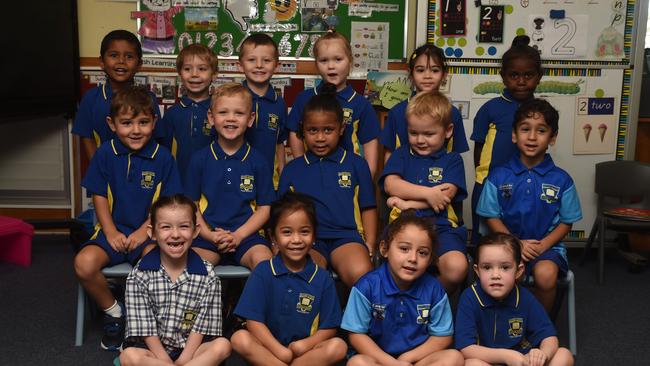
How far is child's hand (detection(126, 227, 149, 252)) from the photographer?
8.42ft

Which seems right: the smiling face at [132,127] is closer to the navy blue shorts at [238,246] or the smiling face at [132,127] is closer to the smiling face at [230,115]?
the smiling face at [230,115]

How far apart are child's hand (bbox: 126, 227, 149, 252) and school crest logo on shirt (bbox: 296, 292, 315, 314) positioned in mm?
749

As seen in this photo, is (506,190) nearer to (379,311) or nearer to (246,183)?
(379,311)

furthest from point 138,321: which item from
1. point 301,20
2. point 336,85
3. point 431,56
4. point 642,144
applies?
point 642,144

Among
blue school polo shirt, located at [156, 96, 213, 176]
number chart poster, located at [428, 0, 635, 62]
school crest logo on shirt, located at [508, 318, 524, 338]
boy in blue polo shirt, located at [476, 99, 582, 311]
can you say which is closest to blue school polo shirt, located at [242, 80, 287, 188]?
blue school polo shirt, located at [156, 96, 213, 176]

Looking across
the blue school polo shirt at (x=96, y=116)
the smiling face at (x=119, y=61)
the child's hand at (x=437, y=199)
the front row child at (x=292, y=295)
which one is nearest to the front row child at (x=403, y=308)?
the front row child at (x=292, y=295)

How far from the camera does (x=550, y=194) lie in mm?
2654

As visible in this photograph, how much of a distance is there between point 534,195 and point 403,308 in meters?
0.84

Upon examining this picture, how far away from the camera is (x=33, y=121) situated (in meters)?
4.21

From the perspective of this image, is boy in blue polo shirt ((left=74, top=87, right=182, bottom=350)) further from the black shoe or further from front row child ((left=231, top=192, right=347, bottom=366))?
front row child ((left=231, top=192, right=347, bottom=366))

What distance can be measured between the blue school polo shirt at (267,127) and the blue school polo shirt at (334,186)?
1.01 feet

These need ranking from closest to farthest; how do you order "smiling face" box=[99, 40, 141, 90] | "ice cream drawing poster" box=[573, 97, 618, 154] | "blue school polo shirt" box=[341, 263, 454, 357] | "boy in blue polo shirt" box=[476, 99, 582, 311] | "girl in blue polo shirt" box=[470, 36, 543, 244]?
"blue school polo shirt" box=[341, 263, 454, 357], "boy in blue polo shirt" box=[476, 99, 582, 311], "girl in blue polo shirt" box=[470, 36, 543, 244], "smiling face" box=[99, 40, 141, 90], "ice cream drawing poster" box=[573, 97, 618, 154]

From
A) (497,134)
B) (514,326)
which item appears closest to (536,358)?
(514,326)

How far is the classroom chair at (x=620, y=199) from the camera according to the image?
12.0 ft
